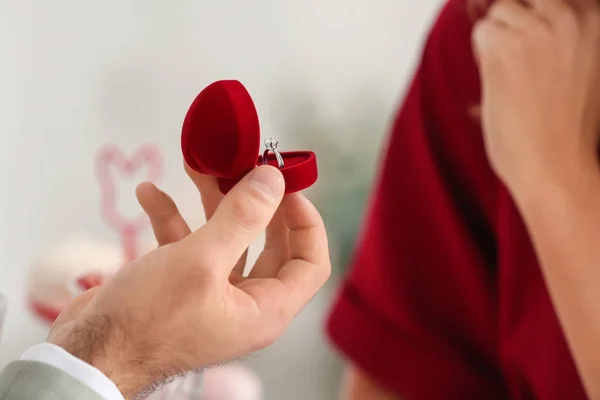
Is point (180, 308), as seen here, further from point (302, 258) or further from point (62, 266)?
point (62, 266)

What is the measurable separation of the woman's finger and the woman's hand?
0.28m

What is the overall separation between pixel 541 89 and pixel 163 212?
1.08ft

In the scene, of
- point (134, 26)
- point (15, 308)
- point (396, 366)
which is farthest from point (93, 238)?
point (396, 366)

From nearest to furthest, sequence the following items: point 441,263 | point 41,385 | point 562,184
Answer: point 41,385, point 562,184, point 441,263

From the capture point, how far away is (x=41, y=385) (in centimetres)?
24

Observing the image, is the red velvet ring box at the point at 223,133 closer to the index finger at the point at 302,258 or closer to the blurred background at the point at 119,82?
the index finger at the point at 302,258

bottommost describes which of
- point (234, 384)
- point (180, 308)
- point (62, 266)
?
point (234, 384)

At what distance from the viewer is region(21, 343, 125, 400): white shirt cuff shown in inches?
9.5

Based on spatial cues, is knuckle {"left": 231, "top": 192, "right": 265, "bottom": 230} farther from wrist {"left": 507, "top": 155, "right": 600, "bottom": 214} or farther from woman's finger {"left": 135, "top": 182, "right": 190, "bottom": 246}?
wrist {"left": 507, "top": 155, "right": 600, "bottom": 214}

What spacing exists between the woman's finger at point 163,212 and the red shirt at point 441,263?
0.30 metres

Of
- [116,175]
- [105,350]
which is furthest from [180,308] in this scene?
[116,175]

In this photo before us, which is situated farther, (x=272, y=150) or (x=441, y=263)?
(x=441, y=263)

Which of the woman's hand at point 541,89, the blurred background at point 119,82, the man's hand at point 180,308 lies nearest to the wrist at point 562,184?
the woman's hand at point 541,89

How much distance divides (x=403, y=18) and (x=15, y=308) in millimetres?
456
